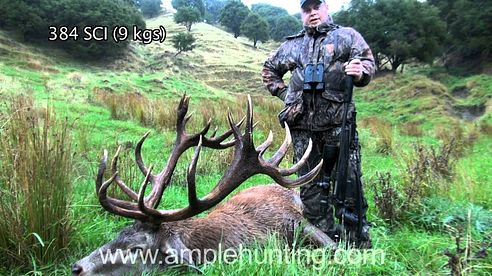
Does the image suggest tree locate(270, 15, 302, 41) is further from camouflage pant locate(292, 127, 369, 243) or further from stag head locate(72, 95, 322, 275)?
stag head locate(72, 95, 322, 275)

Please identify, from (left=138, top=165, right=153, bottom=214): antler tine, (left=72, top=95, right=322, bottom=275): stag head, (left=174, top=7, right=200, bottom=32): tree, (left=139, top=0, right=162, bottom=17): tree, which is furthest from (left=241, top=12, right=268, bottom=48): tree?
(left=138, top=165, right=153, bottom=214): antler tine

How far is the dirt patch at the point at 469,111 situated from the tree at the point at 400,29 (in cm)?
1615

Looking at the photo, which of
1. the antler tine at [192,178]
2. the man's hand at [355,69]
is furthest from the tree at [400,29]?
the antler tine at [192,178]

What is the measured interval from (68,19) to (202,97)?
20.0 meters

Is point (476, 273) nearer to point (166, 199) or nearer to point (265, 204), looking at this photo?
point (265, 204)

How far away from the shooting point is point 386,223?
451 centimetres

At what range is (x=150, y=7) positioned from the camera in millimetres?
78562

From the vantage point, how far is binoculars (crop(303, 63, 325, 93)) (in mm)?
Answer: 3873

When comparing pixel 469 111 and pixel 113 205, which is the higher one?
pixel 469 111

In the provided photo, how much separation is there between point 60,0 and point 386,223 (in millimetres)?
37421

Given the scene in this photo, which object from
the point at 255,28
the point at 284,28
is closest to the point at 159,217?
the point at 255,28

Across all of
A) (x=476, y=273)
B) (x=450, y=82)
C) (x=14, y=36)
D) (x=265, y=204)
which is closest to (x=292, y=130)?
(x=265, y=204)

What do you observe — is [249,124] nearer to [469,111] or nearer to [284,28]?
[469,111]

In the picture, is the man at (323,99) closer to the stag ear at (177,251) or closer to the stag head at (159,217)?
the stag head at (159,217)
